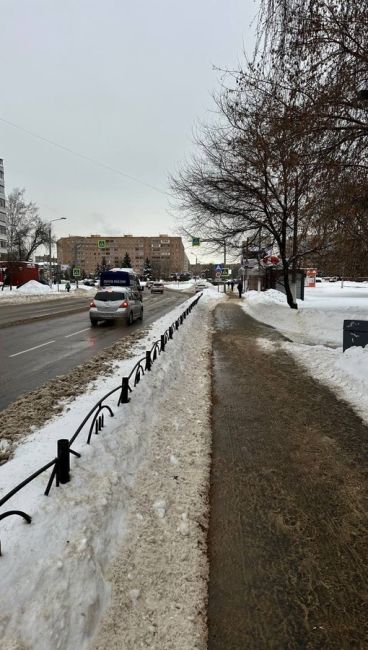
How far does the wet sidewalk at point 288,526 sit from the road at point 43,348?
403cm

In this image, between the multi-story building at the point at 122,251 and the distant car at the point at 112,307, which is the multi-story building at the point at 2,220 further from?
the distant car at the point at 112,307

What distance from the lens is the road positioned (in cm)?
796

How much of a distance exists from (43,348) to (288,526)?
32.5 feet

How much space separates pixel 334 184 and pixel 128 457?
26.9 feet

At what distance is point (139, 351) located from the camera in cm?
1024

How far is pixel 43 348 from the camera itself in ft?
38.3

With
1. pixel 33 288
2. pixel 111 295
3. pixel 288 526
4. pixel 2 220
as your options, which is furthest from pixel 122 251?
pixel 288 526

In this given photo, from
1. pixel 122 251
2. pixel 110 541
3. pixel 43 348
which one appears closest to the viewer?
pixel 110 541

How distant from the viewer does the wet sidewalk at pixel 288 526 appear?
2461mm

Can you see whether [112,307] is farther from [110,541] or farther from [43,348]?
[110,541]

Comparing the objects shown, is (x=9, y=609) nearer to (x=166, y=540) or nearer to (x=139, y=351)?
(x=166, y=540)

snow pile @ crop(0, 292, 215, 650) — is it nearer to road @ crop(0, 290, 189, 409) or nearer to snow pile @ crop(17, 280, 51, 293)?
road @ crop(0, 290, 189, 409)

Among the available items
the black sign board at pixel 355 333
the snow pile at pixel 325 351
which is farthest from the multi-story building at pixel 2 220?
the black sign board at pixel 355 333

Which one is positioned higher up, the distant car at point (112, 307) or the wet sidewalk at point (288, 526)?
the distant car at point (112, 307)
